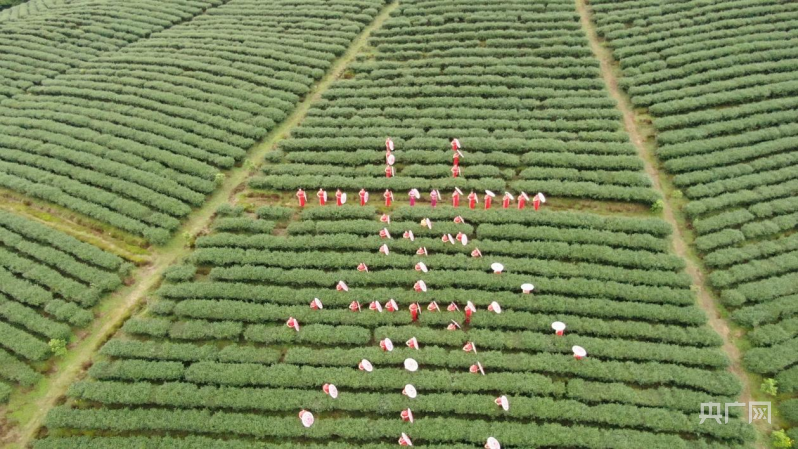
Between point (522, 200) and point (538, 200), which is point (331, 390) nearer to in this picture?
point (522, 200)

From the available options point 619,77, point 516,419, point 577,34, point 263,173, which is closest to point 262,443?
point 516,419

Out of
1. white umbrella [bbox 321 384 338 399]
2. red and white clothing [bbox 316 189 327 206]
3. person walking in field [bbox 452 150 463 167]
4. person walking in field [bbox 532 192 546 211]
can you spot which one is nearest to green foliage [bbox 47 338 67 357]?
white umbrella [bbox 321 384 338 399]

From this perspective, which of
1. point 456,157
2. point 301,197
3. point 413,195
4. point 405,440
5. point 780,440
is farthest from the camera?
point 456,157

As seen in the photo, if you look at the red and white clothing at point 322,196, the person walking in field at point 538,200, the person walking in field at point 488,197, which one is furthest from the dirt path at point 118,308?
the person walking in field at point 538,200

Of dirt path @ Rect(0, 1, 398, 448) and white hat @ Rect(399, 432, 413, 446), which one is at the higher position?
dirt path @ Rect(0, 1, 398, 448)

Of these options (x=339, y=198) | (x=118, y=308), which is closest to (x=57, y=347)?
(x=118, y=308)

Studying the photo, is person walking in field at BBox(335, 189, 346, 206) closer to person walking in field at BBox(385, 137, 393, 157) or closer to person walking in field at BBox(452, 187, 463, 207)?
person walking in field at BBox(385, 137, 393, 157)
